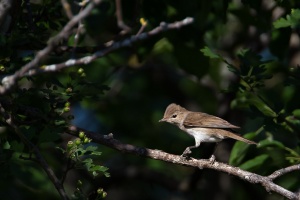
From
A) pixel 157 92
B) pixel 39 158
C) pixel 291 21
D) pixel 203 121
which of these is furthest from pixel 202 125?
pixel 157 92

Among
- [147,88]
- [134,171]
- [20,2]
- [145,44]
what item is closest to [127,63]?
[134,171]

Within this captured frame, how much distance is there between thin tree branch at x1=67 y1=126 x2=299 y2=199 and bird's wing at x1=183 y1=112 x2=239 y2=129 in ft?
4.29

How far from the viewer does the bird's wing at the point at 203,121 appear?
593 centimetres

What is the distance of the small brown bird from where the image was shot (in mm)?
5934

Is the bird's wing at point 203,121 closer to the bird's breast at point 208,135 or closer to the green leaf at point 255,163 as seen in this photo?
the bird's breast at point 208,135

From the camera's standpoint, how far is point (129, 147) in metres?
4.62

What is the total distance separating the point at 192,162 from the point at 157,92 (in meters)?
6.49

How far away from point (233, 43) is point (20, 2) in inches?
255

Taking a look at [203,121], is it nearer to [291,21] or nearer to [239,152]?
[239,152]

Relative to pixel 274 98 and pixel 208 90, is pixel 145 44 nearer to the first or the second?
pixel 274 98

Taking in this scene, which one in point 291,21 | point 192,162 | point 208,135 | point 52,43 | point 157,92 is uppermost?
point 52,43

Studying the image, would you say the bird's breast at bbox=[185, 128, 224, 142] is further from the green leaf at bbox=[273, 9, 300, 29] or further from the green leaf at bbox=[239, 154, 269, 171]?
the green leaf at bbox=[273, 9, 300, 29]

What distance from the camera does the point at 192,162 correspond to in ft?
14.9

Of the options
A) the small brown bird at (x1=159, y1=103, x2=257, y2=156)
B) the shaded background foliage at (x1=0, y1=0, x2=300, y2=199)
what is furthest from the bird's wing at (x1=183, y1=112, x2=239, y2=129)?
the shaded background foliage at (x1=0, y1=0, x2=300, y2=199)
